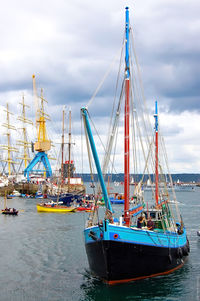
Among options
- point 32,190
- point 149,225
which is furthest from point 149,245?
point 32,190

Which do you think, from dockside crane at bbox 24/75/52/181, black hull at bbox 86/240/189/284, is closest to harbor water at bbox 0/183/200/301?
black hull at bbox 86/240/189/284

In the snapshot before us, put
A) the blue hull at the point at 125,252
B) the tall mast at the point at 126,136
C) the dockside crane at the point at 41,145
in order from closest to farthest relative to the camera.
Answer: the blue hull at the point at 125,252, the tall mast at the point at 126,136, the dockside crane at the point at 41,145

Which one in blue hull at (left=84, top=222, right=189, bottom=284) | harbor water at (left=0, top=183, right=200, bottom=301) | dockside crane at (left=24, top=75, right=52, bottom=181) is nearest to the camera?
blue hull at (left=84, top=222, right=189, bottom=284)

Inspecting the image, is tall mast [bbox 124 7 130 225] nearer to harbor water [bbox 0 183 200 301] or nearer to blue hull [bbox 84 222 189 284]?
blue hull [bbox 84 222 189 284]

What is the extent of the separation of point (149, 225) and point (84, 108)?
969cm

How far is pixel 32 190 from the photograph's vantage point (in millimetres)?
136875

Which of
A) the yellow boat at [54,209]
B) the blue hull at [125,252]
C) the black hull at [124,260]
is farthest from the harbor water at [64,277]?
the yellow boat at [54,209]

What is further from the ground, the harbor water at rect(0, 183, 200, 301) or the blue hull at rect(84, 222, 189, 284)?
the blue hull at rect(84, 222, 189, 284)

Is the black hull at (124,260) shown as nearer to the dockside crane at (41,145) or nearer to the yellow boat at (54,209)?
the yellow boat at (54,209)

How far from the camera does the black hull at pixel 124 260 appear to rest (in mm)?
22219

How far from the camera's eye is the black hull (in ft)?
72.9

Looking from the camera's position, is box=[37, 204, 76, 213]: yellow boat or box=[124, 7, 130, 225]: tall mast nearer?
box=[124, 7, 130, 225]: tall mast

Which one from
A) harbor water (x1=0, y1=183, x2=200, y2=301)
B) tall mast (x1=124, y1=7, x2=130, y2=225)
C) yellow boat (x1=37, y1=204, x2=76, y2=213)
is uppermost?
tall mast (x1=124, y1=7, x2=130, y2=225)

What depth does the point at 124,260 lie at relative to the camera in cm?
2244
